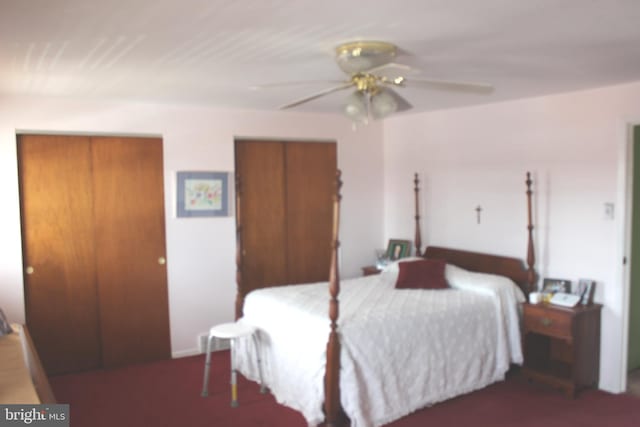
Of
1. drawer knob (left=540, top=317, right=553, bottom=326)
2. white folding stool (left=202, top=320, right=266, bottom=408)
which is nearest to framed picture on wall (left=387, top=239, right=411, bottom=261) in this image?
drawer knob (left=540, top=317, right=553, bottom=326)

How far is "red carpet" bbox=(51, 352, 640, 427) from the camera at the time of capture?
3.30 metres

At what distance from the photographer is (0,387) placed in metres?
2.41

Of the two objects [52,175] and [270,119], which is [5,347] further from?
[270,119]

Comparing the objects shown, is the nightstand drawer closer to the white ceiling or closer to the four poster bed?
the four poster bed

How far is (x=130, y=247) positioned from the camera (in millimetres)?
4398

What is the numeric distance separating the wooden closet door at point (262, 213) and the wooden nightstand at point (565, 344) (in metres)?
2.33

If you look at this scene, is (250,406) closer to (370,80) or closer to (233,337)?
(233,337)

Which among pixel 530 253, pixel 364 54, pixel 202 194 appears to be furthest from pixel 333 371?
pixel 202 194

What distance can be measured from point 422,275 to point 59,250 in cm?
294

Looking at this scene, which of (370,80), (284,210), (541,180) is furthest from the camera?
(284,210)

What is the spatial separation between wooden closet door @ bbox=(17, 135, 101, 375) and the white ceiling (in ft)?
2.04

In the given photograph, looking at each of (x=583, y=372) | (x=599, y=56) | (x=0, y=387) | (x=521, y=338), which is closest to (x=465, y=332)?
(x=521, y=338)

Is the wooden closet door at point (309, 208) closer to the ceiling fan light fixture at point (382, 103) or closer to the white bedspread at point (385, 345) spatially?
the white bedspread at point (385, 345)

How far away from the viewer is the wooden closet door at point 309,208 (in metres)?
5.14
